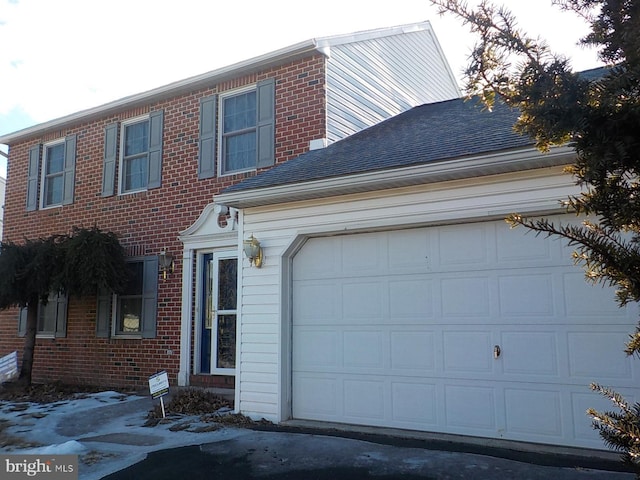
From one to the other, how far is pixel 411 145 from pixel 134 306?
6285 mm

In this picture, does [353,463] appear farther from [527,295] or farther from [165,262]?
[165,262]

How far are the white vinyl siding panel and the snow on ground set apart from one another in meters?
4.89

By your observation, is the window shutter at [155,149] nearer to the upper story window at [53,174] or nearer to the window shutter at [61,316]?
the upper story window at [53,174]

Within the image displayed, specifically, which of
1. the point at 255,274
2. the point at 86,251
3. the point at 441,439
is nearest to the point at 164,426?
the point at 255,274

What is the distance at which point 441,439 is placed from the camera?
576 cm

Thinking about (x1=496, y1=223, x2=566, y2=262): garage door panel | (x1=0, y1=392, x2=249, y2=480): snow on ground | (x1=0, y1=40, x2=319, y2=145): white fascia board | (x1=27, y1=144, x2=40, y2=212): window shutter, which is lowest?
(x1=0, y1=392, x2=249, y2=480): snow on ground

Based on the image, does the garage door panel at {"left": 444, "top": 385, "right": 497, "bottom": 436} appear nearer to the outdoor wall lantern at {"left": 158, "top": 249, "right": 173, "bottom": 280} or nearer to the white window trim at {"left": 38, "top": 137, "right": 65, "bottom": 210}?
the outdoor wall lantern at {"left": 158, "top": 249, "right": 173, "bottom": 280}

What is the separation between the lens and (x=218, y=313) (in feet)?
31.0

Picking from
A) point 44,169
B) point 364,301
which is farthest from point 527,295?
point 44,169

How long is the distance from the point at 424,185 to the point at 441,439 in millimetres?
2680

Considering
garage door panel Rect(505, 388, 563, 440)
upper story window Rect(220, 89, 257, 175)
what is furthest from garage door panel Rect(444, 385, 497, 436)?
upper story window Rect(220, 89, 257, 175)

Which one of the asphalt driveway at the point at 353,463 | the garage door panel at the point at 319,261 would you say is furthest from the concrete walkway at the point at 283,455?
the garage door panel at the point at 319,261

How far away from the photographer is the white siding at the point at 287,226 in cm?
593

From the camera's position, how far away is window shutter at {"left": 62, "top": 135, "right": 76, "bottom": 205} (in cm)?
1185
